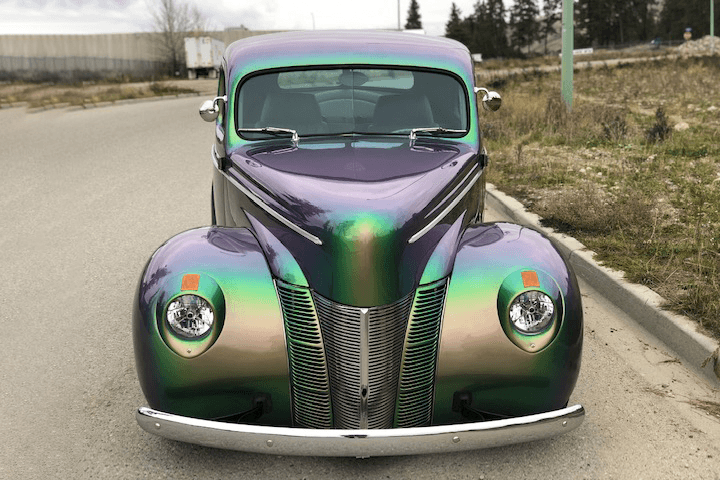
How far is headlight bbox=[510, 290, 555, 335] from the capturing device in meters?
3.37

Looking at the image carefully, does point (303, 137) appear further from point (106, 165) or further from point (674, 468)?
point (106, 165)

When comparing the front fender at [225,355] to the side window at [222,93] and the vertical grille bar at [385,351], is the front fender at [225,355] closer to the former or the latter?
the vertical grille bar at [385,351]

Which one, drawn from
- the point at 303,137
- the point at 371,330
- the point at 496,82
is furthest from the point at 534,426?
the point at 496,82

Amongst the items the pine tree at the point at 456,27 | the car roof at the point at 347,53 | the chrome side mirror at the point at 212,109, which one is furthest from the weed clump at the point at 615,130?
the pine tree at the point at 456,27

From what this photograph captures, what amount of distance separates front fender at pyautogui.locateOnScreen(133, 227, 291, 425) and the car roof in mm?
1927

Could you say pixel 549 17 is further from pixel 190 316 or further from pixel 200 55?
pixel 190 316

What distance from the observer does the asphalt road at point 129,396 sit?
139 inches

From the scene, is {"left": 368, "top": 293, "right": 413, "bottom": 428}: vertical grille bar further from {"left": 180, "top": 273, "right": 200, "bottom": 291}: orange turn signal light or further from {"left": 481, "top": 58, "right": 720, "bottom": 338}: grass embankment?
{"left": 481, "top": 58, "right": 720, "bottom": 338}: grass embankment

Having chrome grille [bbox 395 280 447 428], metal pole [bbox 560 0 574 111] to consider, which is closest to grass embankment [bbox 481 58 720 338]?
metal pole [bbox 560 0 574 111]

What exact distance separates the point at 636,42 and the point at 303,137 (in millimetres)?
128188

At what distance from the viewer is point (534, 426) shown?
3.16 metres

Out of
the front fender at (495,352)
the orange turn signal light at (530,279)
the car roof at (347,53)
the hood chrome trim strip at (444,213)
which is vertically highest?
the car roof at (347,53)

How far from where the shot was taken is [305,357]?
11.0 ft

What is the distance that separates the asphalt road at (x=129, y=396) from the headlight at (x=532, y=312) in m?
0.65
